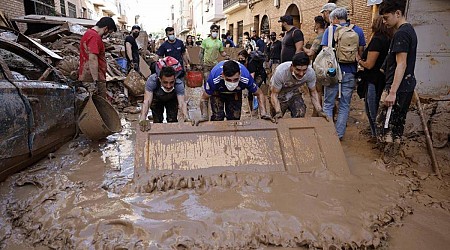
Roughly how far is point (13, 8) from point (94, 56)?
257 inches

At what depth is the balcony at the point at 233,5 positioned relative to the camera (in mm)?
20578

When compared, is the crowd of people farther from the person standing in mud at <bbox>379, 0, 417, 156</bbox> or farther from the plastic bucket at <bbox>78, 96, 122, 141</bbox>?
the plastic bucket at <bbox>78, 96, 122, 141</bbox>

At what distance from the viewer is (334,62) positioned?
4.00 meters

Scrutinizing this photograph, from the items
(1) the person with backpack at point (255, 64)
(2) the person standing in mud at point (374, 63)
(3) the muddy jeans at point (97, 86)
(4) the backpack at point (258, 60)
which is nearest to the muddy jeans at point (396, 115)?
(2) the person standing in mud at point (374, 63)

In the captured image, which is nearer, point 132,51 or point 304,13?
point 132,51

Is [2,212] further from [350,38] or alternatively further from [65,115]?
[350,38]

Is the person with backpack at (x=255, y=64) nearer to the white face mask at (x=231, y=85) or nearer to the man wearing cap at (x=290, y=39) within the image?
the man wearing cap at (x=290, y=39)

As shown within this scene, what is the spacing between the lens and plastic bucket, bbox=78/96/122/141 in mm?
4066

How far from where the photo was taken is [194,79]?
861 cm

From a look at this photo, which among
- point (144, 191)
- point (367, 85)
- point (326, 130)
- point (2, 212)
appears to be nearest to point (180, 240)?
point (144, 191)

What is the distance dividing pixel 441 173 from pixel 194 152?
259cm

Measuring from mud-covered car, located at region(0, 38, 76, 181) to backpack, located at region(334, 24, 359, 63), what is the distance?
137 inches

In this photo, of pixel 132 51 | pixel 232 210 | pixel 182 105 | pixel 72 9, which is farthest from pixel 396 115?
pixel 72 9

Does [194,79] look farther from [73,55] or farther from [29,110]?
[29,110]
